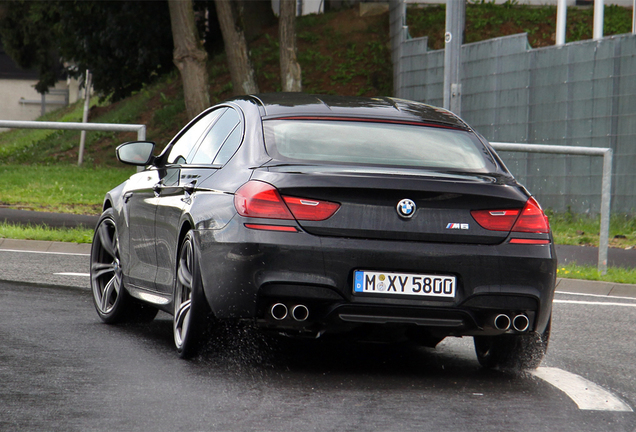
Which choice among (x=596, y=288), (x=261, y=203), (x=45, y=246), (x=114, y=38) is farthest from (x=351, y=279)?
(x=114, y=38)

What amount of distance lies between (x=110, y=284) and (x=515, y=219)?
3183 millimetres

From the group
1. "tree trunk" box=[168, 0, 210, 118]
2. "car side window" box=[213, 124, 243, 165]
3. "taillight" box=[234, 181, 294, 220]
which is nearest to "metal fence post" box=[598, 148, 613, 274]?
"car side window" box=[213, 124, 243, 165]

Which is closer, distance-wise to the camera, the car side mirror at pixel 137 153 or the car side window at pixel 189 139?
the car side window at pixel 189 139

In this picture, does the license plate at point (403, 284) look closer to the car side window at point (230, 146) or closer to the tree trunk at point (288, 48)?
the car side window at point (230, 146)

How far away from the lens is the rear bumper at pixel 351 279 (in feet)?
16.7

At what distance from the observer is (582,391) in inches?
212

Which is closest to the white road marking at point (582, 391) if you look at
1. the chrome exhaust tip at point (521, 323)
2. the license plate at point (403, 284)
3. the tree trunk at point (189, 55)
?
the chrome exhaust tip at point (521, 323)

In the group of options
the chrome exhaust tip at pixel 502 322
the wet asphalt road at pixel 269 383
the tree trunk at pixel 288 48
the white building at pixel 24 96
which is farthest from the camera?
the white building at pixel 24 96

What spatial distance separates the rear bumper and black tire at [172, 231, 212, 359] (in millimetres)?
123

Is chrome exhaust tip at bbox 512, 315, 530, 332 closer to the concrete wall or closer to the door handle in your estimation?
the door handle

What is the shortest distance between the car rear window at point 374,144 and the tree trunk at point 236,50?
16458 mm

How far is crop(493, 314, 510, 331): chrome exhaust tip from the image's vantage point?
5.28m

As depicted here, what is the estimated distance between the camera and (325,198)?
203 inches

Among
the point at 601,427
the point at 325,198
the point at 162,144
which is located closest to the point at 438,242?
the point at 325,198
